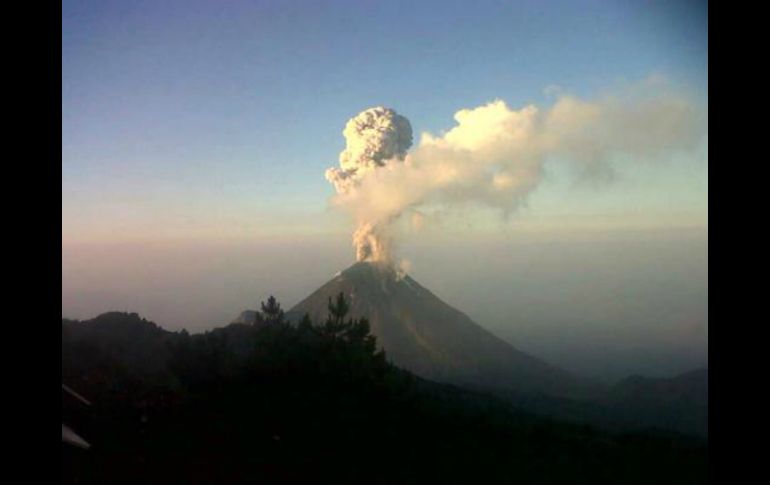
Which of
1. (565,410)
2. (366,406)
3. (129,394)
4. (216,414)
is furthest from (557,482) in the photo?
(129,394)

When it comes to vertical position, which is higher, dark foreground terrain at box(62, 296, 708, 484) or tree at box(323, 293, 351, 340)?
tree at box(323, 293, 351, 340)

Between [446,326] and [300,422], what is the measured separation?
1.54 meters

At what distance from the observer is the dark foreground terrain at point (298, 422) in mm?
3758

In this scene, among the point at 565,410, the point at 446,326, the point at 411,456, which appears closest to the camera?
the point at 411,456

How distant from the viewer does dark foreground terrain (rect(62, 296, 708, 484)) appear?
3758 millimetres

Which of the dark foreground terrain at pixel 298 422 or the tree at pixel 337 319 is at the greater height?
the tree at pixel 337 319

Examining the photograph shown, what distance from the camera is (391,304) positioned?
482cm

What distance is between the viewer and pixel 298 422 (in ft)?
13.5

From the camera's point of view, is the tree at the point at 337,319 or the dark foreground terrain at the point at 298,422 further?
the tree at the point at 337,319

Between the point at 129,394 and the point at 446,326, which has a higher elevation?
the point at 446,326
